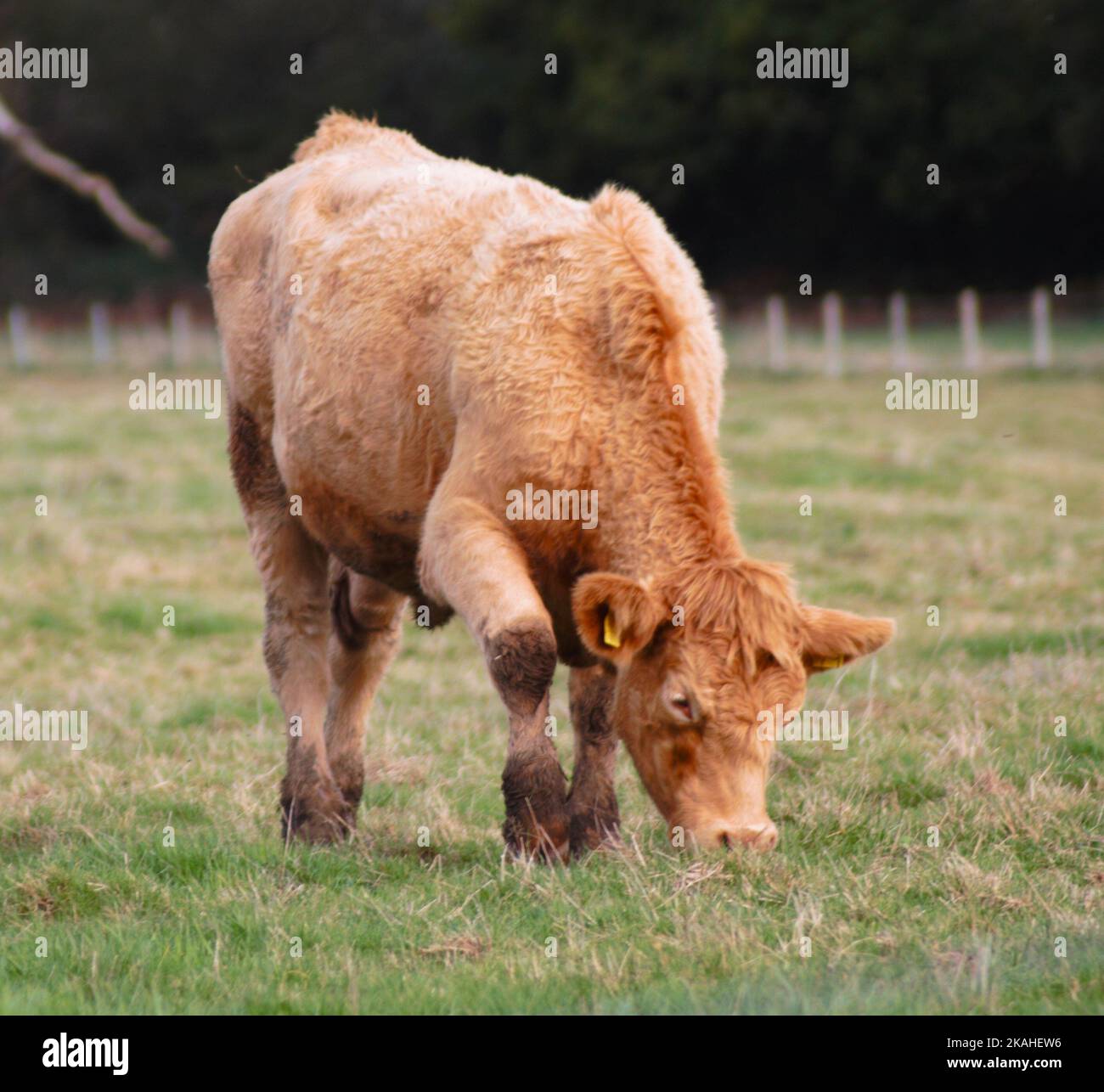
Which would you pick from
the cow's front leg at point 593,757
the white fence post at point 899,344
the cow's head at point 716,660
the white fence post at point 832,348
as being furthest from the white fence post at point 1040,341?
the cow's head at point 716,660

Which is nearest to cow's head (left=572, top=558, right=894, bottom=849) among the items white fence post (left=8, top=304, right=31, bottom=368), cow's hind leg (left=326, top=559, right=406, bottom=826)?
cow's hind leg (left=326, top=559, right=406, bottom=826)

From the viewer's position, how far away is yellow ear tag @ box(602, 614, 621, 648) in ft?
16.6

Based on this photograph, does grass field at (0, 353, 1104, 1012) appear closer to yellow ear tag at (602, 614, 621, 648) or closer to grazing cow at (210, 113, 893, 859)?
grazing cow at (210, 113, 893, 859)

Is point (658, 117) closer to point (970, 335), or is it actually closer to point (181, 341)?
point (970, 335)

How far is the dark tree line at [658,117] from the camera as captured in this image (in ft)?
122

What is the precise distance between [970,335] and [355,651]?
23.0 meters

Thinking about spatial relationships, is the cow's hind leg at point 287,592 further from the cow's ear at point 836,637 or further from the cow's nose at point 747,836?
the cow's ear at point 836,637

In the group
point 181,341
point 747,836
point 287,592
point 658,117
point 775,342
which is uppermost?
point 658,117

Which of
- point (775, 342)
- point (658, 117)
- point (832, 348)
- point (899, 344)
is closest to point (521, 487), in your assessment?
point (832, 348)

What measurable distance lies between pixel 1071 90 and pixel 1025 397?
51.2 ft

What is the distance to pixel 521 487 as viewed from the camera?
214 inches

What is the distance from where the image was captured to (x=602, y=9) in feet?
136

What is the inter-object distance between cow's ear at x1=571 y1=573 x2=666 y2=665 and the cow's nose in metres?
0.59
